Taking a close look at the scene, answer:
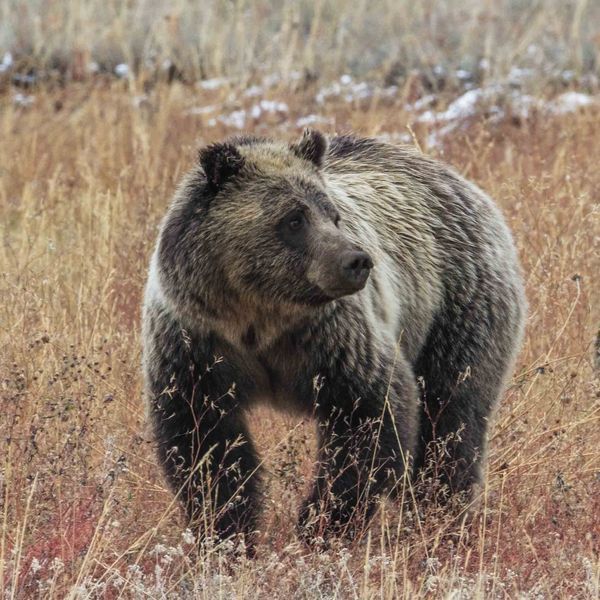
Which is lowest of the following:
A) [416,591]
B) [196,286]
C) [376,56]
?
[376,56]

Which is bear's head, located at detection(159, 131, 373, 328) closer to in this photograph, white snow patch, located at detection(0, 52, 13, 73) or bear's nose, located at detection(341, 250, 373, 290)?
bear's nose, located at detection(341, 250, 373, 290)

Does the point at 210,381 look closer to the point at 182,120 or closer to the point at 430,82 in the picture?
the point at 182,120

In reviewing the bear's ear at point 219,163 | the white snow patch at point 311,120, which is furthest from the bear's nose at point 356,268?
the white snow patch at point 311,120

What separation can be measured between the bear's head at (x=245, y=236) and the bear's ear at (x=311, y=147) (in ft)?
0.51

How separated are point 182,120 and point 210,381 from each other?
695 cm

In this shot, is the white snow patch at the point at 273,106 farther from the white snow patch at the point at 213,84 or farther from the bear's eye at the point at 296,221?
the bear's eye at the point at 296,221

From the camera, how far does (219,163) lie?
482 centimetres

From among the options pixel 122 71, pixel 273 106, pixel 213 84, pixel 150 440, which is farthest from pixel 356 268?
pixel 122 71

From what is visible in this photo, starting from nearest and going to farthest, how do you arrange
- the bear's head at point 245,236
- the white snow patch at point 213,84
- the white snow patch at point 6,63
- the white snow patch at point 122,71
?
the bear's head at point 245,236 → the white snow patch at point 213,84 → the white snow patch at point 6,63 → the white snow patch at point 122,71

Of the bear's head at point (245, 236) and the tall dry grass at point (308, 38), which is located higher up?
the bear's head at point (245, 236)

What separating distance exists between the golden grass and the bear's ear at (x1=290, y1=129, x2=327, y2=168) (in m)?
1.13

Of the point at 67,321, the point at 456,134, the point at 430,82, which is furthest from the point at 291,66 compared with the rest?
the point at 67,321

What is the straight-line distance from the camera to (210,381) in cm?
488

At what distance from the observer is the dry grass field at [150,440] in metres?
4.27
